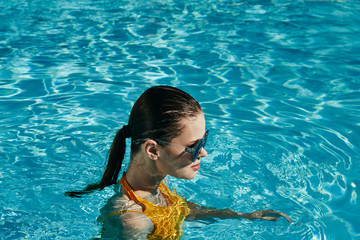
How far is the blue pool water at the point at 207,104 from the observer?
3660mm

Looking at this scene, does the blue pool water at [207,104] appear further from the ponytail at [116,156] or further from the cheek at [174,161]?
the cheek at [174,161]

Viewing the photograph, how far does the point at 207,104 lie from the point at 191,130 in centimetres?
279

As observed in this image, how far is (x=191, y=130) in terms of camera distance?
254 centimetres

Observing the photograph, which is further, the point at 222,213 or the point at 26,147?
the point at 26,147

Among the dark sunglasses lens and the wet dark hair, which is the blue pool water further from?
the wet dark hair

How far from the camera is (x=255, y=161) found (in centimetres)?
429

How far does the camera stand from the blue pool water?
3660 mm

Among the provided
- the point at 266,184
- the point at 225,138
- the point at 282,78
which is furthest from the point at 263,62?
the point at 266,184

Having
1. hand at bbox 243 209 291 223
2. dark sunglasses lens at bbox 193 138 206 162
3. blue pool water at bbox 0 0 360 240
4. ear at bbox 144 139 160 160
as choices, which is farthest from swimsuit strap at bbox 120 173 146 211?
hand at bbox 243 209 291 223

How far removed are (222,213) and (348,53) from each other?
14.5ft

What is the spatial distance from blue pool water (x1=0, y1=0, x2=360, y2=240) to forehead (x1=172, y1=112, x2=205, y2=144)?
1.01 metres

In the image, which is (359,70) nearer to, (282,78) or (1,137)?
(282,78)

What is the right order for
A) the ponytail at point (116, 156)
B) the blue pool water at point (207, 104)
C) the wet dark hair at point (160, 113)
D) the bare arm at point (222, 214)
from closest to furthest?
1. the wet dark hair at point (160, 113)
2. the ponytail at point (116, 156)
3. the bare arm at point (222, 214)
4. the blue pool water at point (207, 104)

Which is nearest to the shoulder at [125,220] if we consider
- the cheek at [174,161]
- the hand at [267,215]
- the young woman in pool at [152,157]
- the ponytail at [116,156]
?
the young woman in pool at [152,157]
